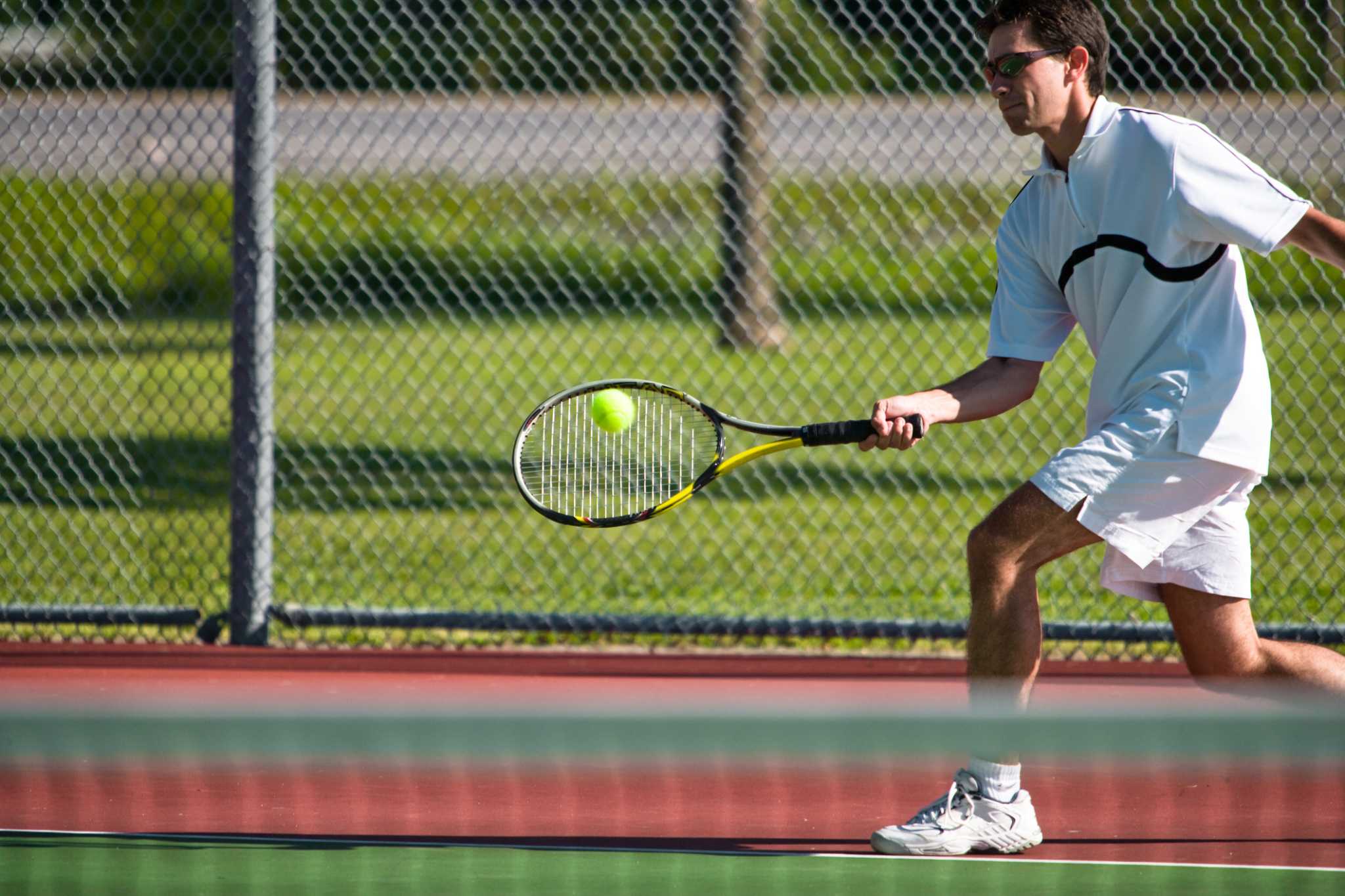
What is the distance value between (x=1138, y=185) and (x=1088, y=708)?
5.53ft

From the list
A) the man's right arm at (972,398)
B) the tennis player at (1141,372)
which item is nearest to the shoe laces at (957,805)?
the tennis player at (1141,372)

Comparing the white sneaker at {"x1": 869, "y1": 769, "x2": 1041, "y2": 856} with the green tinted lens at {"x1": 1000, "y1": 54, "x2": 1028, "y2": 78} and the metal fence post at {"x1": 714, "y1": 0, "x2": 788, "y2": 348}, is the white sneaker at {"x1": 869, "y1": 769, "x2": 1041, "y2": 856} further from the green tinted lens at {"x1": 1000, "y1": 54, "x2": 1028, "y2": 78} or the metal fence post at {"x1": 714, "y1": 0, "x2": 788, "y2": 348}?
the metal fence post at {"x1": 714, "y1": 0, "x2": 788, "y2": 348}

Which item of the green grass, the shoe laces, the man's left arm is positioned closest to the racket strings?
the shoe laces

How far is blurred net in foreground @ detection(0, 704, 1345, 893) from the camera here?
3.65 meters

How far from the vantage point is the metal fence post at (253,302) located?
5.58 meters

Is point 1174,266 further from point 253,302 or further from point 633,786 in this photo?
point 253,302

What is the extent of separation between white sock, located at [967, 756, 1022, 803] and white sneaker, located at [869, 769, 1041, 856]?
1 centimetres

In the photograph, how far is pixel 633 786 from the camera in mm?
4504

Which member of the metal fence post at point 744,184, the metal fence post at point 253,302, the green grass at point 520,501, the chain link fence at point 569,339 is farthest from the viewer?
the metal fence post at point 744,184

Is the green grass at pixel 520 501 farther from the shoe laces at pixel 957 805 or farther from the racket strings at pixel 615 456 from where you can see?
the shoe laces at pixel 957 805

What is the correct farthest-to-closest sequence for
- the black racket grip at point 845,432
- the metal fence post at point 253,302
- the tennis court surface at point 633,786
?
the metal fence post at point 253,302 → the black racket grip at point 845,432 → the tennis court surface at point 633,786

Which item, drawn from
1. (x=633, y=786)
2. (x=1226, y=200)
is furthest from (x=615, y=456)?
(x=1226, y=200)

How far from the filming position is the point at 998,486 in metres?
8.82

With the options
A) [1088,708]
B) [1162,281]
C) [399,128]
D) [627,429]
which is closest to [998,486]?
[627,429]
